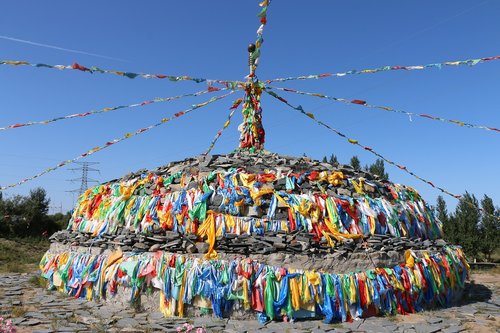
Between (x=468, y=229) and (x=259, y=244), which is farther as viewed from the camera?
(x=468, y=229)

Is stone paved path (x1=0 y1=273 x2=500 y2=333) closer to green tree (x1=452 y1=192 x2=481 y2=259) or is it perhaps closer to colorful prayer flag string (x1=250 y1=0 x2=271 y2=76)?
colorful prayer flag string (x1=250 y1=0 x2=271 y2=76)

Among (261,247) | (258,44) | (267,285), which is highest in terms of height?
(258,44)

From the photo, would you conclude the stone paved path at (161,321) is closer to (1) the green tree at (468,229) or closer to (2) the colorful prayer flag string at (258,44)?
(2) the colorful prayer flag string at (258,44)

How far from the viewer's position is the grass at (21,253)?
18359mm

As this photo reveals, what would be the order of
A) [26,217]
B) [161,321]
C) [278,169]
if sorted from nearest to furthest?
[161,321] < [278,169] < [26,217]

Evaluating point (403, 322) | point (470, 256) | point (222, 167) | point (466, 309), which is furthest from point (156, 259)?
point (470, 256)

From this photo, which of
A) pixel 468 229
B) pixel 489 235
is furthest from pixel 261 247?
pixel 489 235

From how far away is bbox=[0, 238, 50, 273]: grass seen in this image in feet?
60.2

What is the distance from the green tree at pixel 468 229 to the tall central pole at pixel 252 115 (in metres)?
22.5

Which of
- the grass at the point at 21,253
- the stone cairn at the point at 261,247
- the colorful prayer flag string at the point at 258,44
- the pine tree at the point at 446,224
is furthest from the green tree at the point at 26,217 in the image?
the pine tree at the point at 446,224

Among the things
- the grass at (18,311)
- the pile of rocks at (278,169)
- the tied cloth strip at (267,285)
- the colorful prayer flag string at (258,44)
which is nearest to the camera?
the tied cloth strip at (267,285)

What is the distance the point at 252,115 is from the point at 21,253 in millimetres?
18423

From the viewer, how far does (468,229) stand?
30.9 metres

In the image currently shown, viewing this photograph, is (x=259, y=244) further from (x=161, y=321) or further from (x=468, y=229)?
(x=468, y=229)
